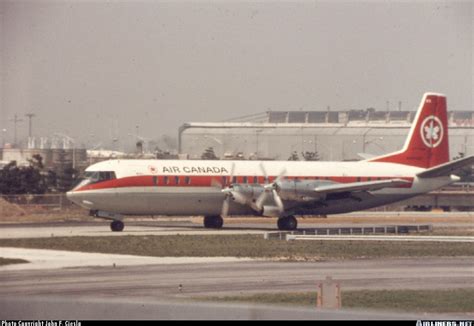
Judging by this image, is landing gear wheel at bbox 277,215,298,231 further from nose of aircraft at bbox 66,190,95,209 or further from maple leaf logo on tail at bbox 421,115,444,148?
maple leaf logo on tail at bbox 421,115,444,148

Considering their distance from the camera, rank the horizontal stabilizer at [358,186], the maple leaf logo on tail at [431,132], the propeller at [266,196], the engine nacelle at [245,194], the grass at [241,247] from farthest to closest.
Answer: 1. the maple leaf logo on tail at [431,132]
2. the horizontal stabilizer at [358,186]
3. the propeller at [266,196]
4. the engine nacelle at [245,194]
5. the grass at [241,247]

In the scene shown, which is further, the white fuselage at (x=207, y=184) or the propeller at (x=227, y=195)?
the propeller at (x=227, y=195)

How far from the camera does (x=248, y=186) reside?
51.0 m

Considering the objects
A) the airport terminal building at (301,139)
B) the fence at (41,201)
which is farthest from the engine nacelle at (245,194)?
the airport terminal building at (301,139)

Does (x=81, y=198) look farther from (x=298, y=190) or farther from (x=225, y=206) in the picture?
(x=298, y=190)

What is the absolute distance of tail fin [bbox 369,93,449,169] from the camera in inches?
2298

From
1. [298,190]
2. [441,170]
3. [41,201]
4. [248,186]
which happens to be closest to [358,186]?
[298,190]

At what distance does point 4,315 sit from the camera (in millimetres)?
19750

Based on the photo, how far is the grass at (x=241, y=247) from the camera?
3709 centimetres

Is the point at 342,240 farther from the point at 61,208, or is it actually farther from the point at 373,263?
the point at 61,208

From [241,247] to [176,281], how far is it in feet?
43.4

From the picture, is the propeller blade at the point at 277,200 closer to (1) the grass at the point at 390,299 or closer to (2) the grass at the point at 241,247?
(2) the grass at the point at 241,247

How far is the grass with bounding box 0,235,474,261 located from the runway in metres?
1.95

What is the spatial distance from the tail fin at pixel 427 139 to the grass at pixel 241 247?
611 inches
